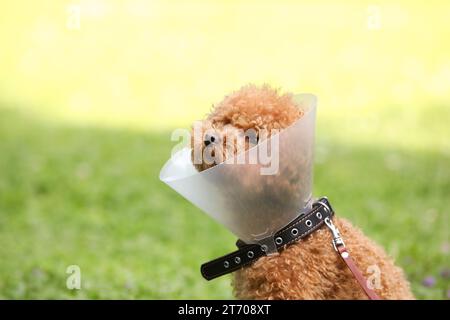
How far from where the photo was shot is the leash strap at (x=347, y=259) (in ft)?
7.61

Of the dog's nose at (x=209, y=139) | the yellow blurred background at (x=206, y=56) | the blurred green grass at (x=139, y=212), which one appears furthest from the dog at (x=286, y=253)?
the yellow blurred background at (x=206, y=56)

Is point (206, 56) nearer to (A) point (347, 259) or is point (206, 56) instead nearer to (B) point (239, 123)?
(B) point (239, 123)

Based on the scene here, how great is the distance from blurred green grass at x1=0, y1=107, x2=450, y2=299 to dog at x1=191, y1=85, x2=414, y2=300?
1.16 metres

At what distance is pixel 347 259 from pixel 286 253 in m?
0.22

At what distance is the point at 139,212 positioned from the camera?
5086 millimetres

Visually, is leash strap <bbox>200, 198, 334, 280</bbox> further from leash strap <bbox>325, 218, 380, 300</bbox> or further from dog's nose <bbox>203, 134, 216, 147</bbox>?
dog's nose <bbox>203, 134, 216, 147</bbox>

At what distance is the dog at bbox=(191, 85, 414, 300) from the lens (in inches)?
92.0

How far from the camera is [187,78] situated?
8.41m

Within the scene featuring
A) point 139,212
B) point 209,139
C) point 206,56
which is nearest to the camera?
point 209,139

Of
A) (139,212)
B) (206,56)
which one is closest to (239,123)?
(139,212)

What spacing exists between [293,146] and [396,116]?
4.85m

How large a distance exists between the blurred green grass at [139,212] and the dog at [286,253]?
116 centimetres

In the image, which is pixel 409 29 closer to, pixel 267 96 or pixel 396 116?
pixel 396 116
